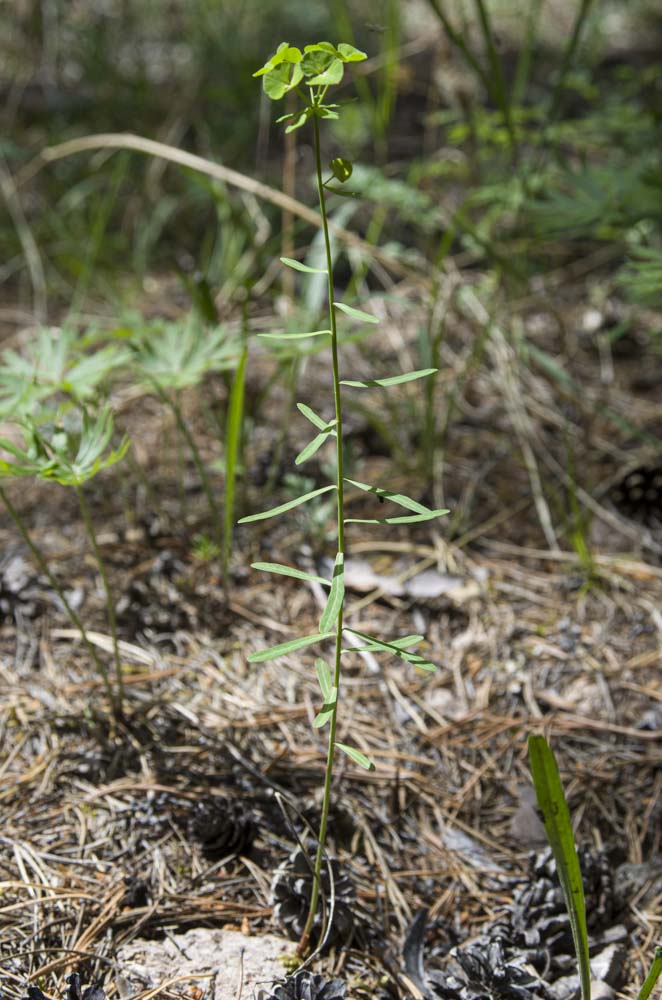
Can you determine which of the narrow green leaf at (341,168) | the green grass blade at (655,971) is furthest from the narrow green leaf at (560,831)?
the narrow green leaf at (341,168)

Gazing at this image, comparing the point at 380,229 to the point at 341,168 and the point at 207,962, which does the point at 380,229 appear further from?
the point at 207,962

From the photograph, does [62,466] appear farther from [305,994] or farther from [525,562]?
[525,562]

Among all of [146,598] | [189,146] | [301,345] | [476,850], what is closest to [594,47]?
[189,146]

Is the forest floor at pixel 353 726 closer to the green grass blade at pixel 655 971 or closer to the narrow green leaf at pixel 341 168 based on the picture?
the green grass blade at pixel 655 971

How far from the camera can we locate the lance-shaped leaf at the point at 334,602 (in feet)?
3.02

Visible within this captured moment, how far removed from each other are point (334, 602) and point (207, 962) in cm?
60

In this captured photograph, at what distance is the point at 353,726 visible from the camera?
5.01 feet

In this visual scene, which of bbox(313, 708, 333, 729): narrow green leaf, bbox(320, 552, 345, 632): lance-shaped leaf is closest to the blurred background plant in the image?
bbox(320, 552, 345, 632): lance-shaped leaf

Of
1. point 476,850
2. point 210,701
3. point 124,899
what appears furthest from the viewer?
point 210,701

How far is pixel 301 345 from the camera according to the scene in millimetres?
1967

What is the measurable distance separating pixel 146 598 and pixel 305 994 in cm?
91

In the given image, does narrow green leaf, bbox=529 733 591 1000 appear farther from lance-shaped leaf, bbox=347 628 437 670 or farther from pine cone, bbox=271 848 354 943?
pine cone, bbox=271 848 354 943

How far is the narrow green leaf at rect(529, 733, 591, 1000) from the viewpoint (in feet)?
3.14

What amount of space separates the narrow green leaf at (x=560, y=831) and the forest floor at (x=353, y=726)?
0.72 feet
